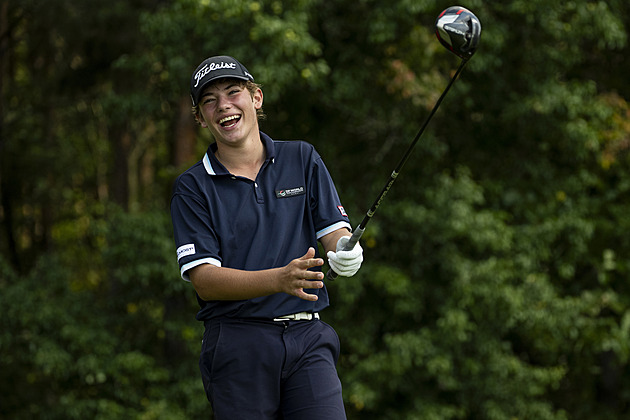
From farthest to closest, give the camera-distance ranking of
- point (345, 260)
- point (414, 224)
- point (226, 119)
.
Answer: point (414, 224) → point (226, 119) → point (345, 260)

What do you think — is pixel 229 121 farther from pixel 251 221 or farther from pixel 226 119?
pixel 251 221

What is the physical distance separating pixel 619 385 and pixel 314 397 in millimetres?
9971

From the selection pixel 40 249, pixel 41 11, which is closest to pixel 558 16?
pixel 41 11

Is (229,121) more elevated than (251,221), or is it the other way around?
(229,121)

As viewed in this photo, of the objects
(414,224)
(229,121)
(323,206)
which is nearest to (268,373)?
(323,206)

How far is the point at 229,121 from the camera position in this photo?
3.07 meters

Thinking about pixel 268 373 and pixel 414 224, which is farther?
pixel 414 224

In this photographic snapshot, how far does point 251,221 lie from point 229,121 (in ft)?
1.28

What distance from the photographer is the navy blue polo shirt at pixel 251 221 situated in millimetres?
2939

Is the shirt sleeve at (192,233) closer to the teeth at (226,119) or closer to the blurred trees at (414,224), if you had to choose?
the teeth at (226,119)

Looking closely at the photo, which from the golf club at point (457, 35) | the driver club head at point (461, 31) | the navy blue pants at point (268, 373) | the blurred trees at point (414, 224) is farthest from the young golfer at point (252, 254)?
the blurred trees at point (414, 224)

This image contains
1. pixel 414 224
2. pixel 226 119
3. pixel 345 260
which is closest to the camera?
pixel 345 260

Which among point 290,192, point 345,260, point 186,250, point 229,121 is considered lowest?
point 345,260

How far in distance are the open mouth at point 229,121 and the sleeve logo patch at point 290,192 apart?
300 mm
